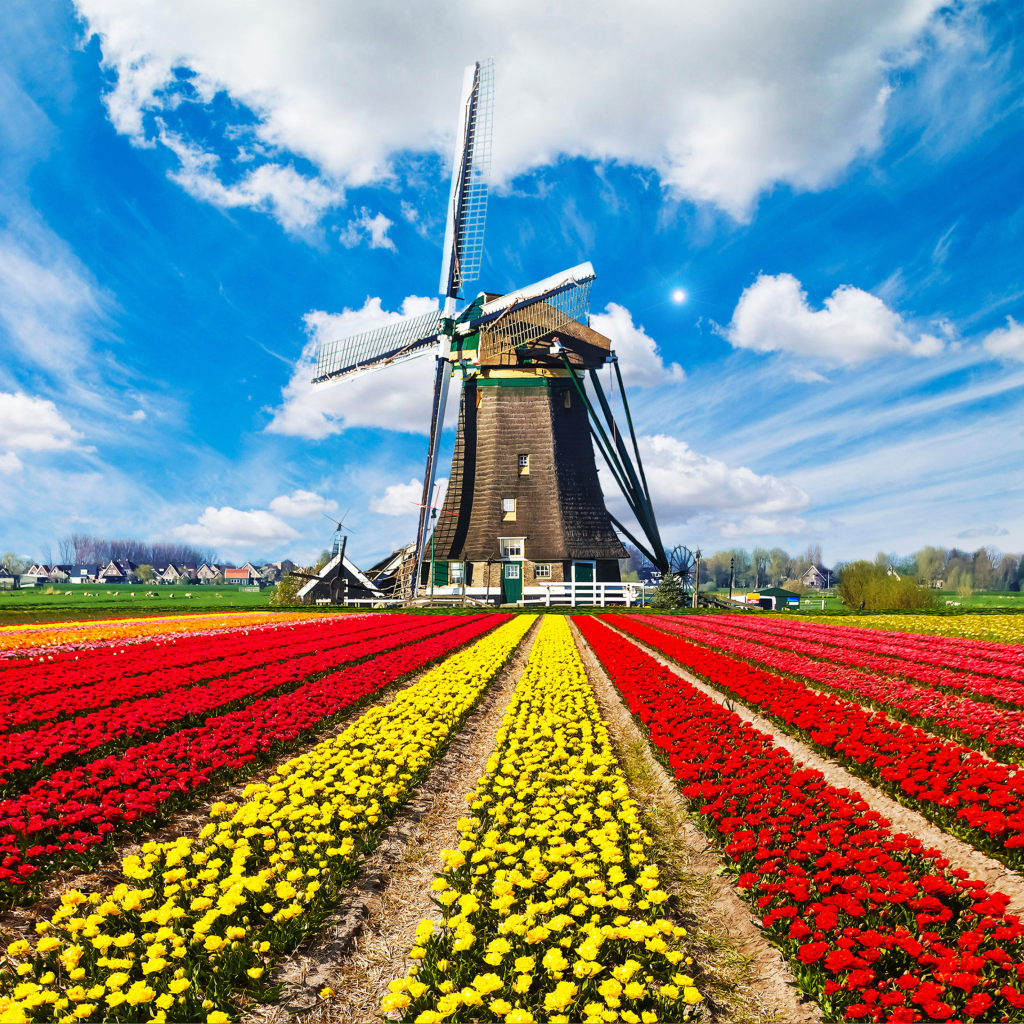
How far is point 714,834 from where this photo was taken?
588cm

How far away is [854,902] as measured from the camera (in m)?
3.95

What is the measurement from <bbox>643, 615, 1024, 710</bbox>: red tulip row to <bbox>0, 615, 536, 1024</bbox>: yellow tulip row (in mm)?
9948

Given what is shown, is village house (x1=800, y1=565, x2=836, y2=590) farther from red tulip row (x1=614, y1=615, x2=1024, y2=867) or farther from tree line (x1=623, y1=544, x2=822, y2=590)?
red tulip row (x1=614, y1=615, x2=1024, y2=867)

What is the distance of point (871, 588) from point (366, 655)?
127 ft

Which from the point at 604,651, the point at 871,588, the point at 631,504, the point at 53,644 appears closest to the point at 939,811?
the point at 604,651

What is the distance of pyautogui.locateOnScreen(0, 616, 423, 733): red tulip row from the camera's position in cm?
970

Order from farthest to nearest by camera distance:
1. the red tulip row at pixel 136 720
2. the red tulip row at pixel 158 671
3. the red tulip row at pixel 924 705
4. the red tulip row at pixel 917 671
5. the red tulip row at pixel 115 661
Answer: the red tulip row at pixel 115 661 < the red tulip row at pixel 917 671 < the red tulip row at pixel 158 671 < the red tulip row at pixel 924 705 < the red tulip row at pixel 136 720

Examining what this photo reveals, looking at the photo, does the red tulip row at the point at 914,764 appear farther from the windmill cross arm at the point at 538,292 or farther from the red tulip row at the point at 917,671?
the windmill cross arm at the point at 538,292

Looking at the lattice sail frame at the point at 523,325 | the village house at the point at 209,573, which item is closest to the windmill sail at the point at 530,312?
the lattice sail frame at the point at 523,325

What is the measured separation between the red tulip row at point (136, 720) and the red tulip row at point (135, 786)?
0.57 metres

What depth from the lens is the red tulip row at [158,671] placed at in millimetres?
9695

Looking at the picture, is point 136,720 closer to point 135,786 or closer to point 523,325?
point 135,786

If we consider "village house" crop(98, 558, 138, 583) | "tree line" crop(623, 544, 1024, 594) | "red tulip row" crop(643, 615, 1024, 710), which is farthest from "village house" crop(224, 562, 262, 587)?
"red tulip row" crop(643, 615, 1024, 710)

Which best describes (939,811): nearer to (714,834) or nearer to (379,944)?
(714,834)
